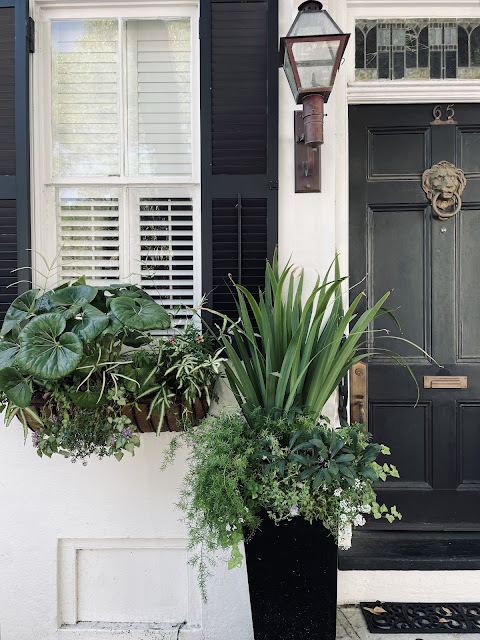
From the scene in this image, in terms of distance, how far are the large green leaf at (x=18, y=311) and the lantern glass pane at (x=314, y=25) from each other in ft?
4.61

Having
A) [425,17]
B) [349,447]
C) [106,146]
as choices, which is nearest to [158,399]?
[349,447]

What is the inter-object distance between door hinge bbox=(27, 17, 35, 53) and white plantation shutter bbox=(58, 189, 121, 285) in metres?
0.63

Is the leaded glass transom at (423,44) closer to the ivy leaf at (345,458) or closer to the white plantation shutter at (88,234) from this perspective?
the white plantation shutter at (88,234)

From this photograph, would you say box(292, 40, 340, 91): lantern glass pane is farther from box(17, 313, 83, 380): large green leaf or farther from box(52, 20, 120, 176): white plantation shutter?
box(17, 313, 83, 380): large green leaf

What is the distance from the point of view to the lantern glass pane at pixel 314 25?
5.98 ft

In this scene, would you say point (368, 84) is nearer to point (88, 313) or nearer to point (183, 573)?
point (88, 313)

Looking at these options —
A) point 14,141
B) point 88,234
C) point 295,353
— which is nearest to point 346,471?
point 295,353

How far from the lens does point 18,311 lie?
A: 1949 millimetres

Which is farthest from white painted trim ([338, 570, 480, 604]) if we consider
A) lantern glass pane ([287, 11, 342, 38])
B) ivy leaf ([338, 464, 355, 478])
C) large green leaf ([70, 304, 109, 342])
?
lantern glass pane ([287, 11, 342, 38])

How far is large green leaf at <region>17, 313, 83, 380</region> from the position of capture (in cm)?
171

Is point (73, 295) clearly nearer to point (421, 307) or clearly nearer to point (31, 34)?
point (31, 34)

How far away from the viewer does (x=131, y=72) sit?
2352 mm

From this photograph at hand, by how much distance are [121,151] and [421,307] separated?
164cm

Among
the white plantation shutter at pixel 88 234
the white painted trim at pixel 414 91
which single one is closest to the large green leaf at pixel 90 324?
the white plantation shutter at pixel 88 234
